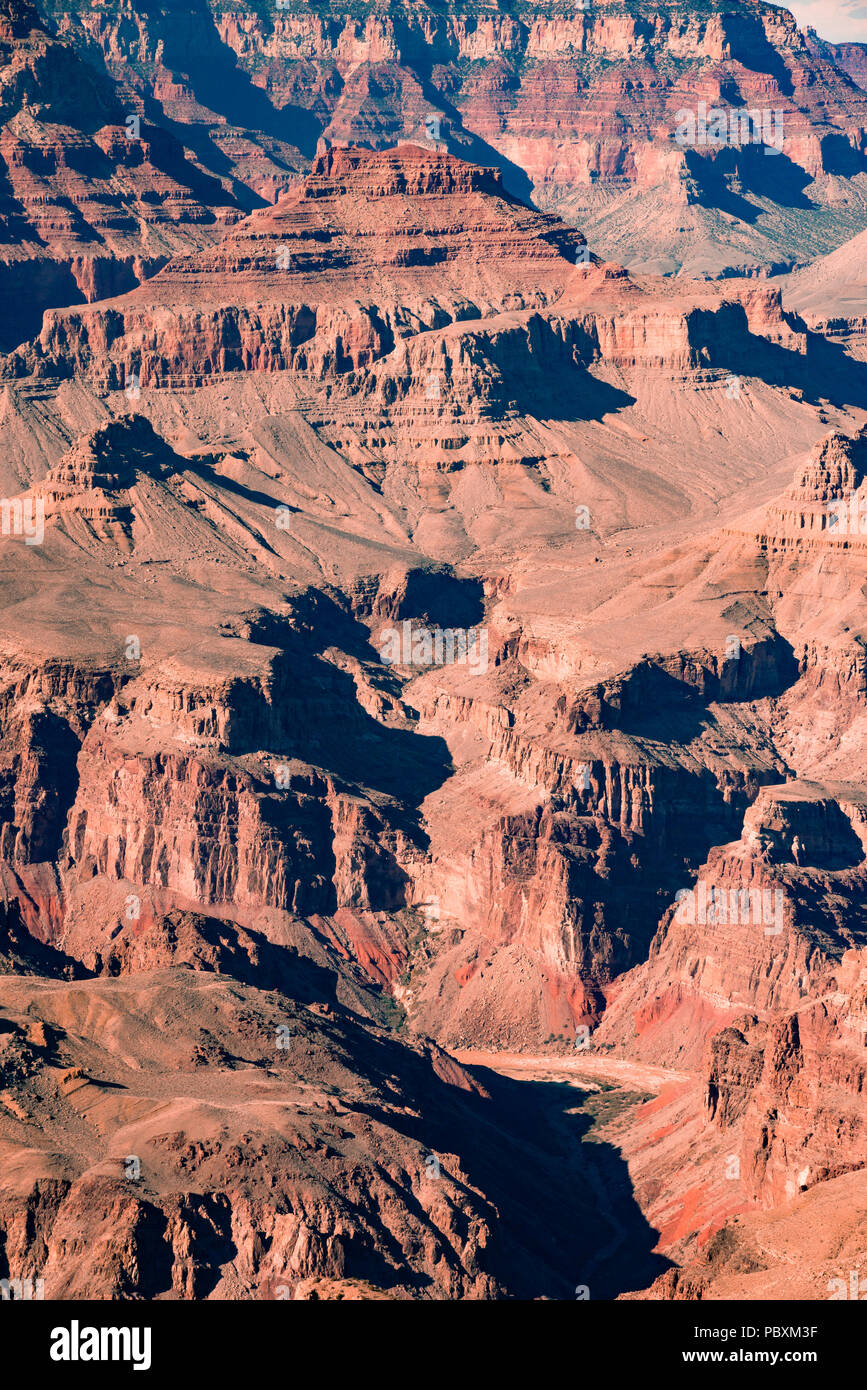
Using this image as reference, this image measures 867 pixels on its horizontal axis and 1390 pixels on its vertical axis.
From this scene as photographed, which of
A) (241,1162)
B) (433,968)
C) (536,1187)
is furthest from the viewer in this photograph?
(433,968)

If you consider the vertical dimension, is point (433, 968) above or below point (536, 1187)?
above

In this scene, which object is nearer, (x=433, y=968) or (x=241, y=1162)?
(x=241, y=1162)

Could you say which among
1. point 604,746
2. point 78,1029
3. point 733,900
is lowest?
point 78,1029

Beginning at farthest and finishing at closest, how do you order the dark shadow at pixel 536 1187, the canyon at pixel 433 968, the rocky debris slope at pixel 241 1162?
the dark shadow at pixel 536 1187 → the canyon at pixel 433 968 → the rocky debris slope at pixel 241 1162

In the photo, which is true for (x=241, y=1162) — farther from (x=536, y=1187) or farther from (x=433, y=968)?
(x=433, y=968)

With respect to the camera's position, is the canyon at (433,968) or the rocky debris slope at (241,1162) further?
the canyon at (433,968)

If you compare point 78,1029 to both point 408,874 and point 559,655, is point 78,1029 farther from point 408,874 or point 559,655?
point 559,655

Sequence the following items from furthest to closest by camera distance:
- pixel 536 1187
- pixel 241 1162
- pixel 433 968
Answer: pixel 433 968 → pixel 536 1187 → pixel 241 1162

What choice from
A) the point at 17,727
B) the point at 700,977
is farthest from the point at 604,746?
the point at 17,727

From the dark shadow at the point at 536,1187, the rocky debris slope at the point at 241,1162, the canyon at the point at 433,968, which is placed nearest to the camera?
the rocky debris slope at the point at 241,1162

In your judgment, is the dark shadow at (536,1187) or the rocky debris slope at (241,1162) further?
the dark shadow at (536,1187)

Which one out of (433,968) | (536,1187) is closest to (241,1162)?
(536,1187)
